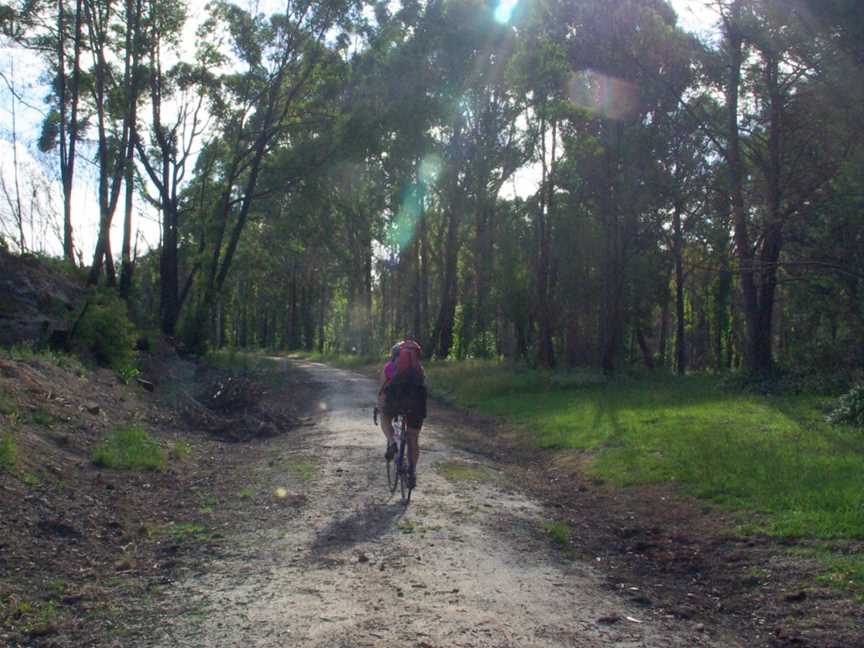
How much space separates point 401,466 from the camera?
10.8 meters

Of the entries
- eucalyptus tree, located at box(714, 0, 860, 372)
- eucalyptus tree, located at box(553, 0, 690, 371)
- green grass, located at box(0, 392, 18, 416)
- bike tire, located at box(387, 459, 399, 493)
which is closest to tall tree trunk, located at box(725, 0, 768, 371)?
eucalyptus tree, located at box(714, 0, 860, 372)

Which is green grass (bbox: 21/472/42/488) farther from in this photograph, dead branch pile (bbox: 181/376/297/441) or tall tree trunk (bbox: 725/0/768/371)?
tall tree trunk (bbox: 725/0/768/371)

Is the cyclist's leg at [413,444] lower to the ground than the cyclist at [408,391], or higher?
lower

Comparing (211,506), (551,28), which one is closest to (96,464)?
(211,506)

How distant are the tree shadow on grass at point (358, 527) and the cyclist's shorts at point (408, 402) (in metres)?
1.11

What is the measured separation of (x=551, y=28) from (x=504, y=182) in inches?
583

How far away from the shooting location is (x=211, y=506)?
10266mm

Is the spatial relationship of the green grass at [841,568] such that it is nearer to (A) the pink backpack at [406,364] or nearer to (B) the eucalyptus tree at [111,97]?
(A) the pink backpack at [406,364]

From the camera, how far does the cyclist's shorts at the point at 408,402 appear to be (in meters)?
11.0

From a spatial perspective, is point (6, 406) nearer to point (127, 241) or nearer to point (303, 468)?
point (303, 468)

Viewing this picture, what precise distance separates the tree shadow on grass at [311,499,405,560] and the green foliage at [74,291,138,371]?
1106cm

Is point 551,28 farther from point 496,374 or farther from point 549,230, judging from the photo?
point 496,374

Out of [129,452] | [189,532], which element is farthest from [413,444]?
[129,452]

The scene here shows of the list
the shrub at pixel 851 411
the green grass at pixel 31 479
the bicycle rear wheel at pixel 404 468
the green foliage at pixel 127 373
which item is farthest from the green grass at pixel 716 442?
the green foliage at pixel 127 373
